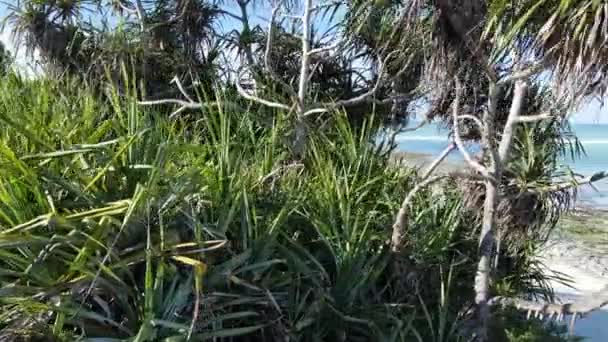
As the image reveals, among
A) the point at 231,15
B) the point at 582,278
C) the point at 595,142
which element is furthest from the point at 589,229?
the point at 595,142

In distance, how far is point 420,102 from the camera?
5008mm

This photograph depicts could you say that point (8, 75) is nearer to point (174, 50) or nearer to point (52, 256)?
point (52, 256)

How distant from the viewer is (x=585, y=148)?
961 inches

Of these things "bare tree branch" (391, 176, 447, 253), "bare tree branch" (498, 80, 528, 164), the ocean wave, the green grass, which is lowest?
the green grass

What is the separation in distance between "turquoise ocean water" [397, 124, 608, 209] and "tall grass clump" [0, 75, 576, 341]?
152 cm

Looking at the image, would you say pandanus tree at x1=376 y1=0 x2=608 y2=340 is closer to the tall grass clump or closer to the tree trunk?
the tree trunk

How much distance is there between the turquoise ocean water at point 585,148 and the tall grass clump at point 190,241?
1523 mm

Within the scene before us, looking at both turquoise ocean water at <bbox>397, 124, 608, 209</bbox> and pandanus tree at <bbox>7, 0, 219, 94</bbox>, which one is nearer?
turquoise ocean water at <bbox>397, 124, 608, 209</bbox>

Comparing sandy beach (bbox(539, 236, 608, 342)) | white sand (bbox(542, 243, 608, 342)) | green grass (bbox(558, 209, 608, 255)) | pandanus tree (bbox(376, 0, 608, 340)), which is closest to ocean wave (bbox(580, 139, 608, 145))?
green grass (bbox(558, 209, 608, 255))

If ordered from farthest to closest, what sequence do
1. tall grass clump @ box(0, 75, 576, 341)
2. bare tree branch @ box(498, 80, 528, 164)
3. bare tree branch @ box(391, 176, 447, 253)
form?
bare tree branch @ box(391, 176, 447, 253) < bare tree branch @ box(498, 80, 528, 164) < tall grass clump @ box(0, 75, 576, 341)

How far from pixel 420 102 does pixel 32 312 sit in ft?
12.1

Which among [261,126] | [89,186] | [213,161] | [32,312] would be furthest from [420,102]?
[32,312]

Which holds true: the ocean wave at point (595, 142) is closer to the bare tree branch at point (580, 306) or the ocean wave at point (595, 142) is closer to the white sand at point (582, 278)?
the white sand at point (582, 278)

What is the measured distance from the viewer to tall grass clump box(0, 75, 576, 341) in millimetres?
2357
